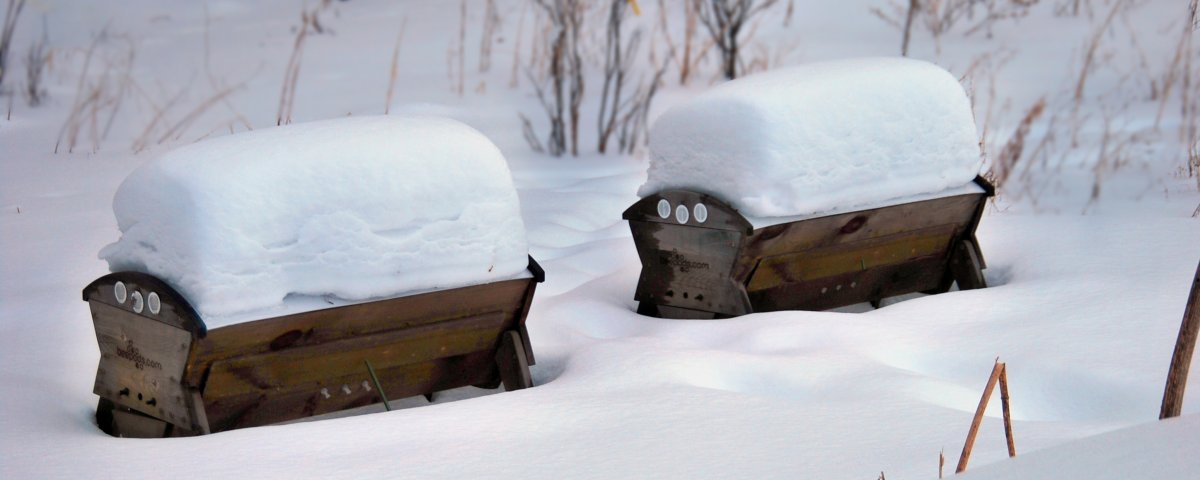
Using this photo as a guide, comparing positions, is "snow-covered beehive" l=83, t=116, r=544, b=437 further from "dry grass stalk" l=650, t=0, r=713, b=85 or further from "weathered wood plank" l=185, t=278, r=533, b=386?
"dry grass stalk" l=650, t=0, r=713, b=85

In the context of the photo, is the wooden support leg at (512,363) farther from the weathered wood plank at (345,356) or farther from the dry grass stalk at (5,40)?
the dry grass stalk at (5,40)

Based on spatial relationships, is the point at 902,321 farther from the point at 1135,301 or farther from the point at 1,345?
the point at 1,345

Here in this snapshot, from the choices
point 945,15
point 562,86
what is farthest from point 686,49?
point 945,15

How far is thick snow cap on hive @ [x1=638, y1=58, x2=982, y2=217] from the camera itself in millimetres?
3322

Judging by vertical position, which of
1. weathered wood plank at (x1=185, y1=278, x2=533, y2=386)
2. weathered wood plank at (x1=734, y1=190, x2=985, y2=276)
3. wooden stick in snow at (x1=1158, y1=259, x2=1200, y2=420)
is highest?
wooden stick in snow at (x1=1158, y1=259, x2=1200, y2=420)

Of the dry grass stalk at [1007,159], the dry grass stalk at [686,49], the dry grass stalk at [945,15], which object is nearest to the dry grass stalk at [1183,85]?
the dry grass stalk at [1007,159]

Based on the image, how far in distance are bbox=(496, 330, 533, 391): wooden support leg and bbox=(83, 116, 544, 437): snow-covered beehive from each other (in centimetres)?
1

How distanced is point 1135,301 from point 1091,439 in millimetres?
2091

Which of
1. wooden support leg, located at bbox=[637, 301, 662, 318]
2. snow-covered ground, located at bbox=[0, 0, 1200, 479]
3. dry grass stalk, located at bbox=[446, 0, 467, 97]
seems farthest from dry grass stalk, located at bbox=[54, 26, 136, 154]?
wooden support leg, located at bbox=[637, 301, 662, 318]

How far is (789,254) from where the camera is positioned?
3492 millimetres

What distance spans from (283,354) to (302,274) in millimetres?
189

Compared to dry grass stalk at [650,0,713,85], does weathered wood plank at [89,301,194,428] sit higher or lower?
higher

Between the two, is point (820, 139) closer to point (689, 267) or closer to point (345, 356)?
point (689, 267)

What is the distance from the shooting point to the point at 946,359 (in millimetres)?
3055
